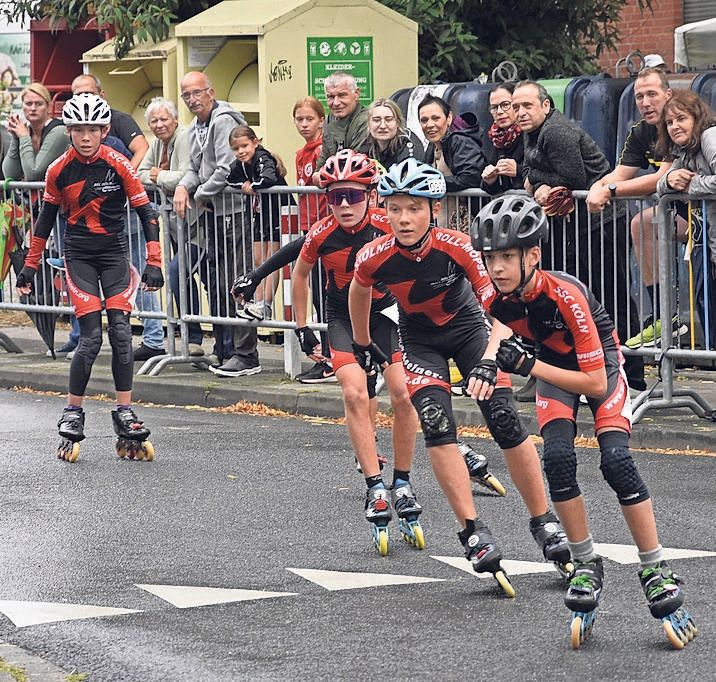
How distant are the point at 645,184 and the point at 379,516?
411 cm

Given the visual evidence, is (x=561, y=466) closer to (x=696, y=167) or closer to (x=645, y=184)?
(x=696, y=167)

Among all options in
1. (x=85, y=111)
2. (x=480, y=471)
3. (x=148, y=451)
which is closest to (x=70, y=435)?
(x=148, y=451)

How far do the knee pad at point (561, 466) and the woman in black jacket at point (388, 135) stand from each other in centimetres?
546

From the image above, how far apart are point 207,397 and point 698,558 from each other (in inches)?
243

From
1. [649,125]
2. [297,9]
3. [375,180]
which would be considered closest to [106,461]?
[375,180]

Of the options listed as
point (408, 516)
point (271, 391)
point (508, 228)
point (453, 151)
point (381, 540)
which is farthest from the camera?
point (271, 391)

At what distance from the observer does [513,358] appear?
584 centimetres

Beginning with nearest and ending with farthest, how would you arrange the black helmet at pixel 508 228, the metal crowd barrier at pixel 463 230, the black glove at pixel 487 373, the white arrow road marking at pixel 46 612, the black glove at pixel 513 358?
the black glove at pixel 513 358 → the black glove at pixel 487 373 → the black helmet at pixel 508 228 → the white arrow road marking at pixel 46 612 → the metal crowd barrier at pixel 463 230

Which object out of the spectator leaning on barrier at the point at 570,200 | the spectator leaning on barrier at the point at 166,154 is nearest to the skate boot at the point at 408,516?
the spectator leaning on barrier at the point at 570,200

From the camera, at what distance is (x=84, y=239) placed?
10.6m

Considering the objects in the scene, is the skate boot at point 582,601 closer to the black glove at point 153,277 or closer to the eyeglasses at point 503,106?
the black glove at point 153,277

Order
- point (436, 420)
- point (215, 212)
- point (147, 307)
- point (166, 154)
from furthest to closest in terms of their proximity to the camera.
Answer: point (147, 307)
point (166, 154)
point (215, 212)
point (436, 420)

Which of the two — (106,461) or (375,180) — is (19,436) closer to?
(106,461)

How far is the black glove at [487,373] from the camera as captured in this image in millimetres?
5934
